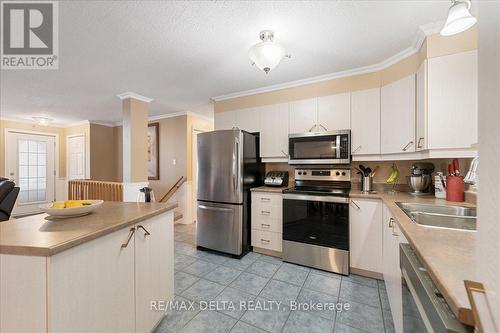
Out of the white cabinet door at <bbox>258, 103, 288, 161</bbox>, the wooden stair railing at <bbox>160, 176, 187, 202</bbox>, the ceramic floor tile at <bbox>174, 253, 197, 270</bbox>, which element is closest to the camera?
the ceramic floor tile at <bbox>174, 253, 197, 270</bbox>

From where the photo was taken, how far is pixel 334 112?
100 inches

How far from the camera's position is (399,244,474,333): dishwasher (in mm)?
573

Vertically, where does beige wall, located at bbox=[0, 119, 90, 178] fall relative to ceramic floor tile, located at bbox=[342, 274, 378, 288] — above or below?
above

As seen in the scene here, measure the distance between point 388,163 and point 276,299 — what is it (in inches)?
78.5

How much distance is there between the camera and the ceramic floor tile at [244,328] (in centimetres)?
149

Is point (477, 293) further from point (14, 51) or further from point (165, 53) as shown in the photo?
point (14, 51)

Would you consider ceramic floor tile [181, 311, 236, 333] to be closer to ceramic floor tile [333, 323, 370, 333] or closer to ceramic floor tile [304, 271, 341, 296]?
ceramic floor tile [333, 323, 370, 333]

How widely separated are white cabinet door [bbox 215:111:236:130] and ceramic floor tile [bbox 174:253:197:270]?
1925mm

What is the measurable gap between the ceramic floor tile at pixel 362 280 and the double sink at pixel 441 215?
3.05 ft

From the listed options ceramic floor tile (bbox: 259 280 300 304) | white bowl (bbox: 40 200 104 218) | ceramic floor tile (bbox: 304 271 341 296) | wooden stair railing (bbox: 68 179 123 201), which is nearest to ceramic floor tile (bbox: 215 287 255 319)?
ceramic floor tile (bbox: 259 280 300 304)

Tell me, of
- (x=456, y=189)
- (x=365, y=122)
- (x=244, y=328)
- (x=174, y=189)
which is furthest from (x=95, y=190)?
(x=456, y=189)

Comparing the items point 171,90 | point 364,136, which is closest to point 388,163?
point 364,136

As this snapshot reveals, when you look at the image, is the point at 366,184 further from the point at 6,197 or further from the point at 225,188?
the point at 6,197

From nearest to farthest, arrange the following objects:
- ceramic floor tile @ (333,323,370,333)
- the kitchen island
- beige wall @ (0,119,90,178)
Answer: the kitchen island
ceramic floor tile @ (333,323,370,333)
beige wall @ (0,119,90,178)
